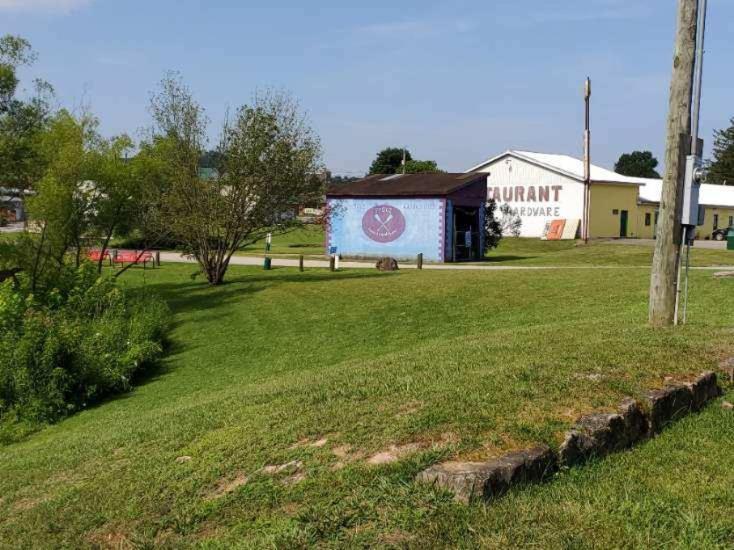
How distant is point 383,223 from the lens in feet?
121

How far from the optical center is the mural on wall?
35.2 meters

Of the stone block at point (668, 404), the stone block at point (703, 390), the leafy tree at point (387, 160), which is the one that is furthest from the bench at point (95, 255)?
the leafy tree at point (387, 160)

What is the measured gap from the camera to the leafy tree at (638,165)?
13912cm

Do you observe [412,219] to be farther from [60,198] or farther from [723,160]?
[723,160]

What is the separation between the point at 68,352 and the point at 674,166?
11404 mm

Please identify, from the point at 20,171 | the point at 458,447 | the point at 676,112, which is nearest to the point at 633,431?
the point at 458,447

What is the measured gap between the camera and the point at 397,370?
26.8 feet

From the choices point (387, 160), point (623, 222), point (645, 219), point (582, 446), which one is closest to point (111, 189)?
point (582, 446)

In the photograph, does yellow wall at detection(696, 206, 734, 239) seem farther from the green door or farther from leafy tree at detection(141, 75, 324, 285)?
leafy tree at detection(141, 75, 324, 285)

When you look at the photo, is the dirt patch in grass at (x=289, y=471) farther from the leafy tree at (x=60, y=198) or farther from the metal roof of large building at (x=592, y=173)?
the metal roof of large building at (x=592, y=173)

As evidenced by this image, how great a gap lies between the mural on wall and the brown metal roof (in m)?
0.35

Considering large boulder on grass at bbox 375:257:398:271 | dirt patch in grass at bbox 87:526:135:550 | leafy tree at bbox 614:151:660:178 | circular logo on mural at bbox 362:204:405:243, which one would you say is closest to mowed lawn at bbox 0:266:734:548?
dirt patch in grass at bbox 87:526:135:550

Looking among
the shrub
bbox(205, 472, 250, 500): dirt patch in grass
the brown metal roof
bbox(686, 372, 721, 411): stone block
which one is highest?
the brown metal roof

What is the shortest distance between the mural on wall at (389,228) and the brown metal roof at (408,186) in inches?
13.7
